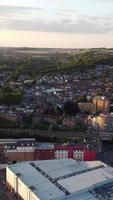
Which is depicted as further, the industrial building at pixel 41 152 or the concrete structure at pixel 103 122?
the concrete structure at pixel 103 122

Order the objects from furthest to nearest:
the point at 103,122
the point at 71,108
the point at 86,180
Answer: the point at 71,108
the point at 103,122
the point at 86,180

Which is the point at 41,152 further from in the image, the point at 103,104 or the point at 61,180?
the point at 103,104

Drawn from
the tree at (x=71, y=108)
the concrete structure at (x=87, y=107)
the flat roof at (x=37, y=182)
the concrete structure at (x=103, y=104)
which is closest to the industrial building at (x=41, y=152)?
the flat roof at (x=37, y=182)

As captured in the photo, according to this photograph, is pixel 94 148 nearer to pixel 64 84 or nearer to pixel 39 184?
pixel 39 184

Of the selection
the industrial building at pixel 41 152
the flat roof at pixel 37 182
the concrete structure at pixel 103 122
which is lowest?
the concrete structure at pixel 103 122

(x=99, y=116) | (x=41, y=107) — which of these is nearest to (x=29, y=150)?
(x=99, y=116)

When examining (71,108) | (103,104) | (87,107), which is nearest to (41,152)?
(71,108)

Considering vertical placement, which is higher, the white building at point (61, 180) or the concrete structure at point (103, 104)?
the white building at point (61, 180)

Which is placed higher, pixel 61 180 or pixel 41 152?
pixel 61 180

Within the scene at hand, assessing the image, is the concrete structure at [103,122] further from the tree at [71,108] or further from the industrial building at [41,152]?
the industrial building at [41,152]
